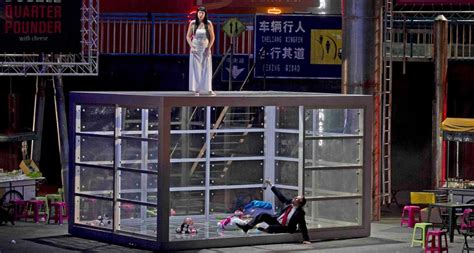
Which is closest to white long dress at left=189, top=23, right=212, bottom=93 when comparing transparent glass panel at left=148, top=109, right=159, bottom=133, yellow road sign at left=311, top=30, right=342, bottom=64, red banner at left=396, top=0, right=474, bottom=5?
transparent glass panel at left=148, top=109, right=159, bottom=133

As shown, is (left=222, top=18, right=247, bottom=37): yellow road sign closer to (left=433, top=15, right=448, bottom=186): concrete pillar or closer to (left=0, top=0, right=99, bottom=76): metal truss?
(left=0, top=0, right=99, bottom=76): metal truss

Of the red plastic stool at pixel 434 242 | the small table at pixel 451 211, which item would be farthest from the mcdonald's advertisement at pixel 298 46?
the red plastic stool at pixel 434 242

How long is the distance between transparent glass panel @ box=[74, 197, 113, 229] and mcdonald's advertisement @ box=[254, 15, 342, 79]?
8696 mm

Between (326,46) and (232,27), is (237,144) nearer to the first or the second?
(232,27)

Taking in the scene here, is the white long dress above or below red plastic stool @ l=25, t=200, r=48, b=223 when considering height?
above

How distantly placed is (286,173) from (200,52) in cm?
311

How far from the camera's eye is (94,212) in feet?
87.7

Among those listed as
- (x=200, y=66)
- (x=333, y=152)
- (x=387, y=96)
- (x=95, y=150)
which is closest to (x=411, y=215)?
(x=333, y=152)

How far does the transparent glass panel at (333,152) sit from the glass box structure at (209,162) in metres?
0.02

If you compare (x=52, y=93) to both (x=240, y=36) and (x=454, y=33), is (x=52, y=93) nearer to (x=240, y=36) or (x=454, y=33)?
(x=240, y=36)

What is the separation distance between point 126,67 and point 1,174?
5.70 meters

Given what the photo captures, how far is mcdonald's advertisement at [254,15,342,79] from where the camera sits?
3416cm

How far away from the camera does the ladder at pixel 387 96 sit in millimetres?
31361

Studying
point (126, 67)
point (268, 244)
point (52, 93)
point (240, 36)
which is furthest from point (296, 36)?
point (268, 244)
